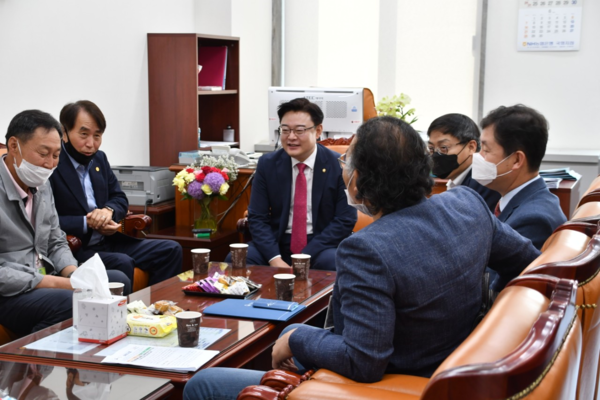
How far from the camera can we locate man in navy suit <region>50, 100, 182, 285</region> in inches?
138

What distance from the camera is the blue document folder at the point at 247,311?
2.18 meters

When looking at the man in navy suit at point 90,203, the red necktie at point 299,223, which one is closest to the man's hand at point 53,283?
the man in navy suit at point 90,203

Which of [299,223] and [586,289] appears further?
[299,223]

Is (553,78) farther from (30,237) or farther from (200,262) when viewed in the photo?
(30,237)

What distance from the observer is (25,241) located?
2.87 meters

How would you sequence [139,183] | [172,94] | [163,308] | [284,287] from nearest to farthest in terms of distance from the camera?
[163,308]
[284,287]
[139,183]
[172,94]

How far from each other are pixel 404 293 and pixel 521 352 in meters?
0.70

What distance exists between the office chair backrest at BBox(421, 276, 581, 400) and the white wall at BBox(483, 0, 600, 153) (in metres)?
5.46

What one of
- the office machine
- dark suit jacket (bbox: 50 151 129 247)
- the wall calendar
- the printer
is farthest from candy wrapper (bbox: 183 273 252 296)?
the wall calendar

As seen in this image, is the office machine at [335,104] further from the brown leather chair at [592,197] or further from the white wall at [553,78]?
A: the brown leather chair at [592,197]

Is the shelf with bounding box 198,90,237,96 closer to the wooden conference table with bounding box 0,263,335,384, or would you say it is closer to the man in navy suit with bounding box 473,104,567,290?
the wooden conference table with bounding box 0,263,335,384

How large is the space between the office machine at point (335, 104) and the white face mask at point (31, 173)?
2.22 m

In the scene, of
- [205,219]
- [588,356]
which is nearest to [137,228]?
[205,219]

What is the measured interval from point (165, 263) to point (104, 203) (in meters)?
0.50
